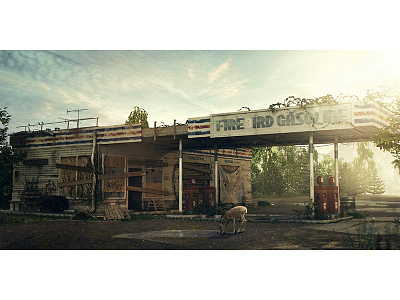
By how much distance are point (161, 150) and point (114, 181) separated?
15.8 feet

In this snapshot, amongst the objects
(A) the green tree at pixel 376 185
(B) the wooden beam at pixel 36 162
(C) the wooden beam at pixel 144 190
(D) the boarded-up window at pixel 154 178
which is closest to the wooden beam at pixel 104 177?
(C) the wooden beam at pixel 144 190

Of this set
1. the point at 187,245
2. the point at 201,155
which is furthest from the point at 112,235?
the point at 201,155

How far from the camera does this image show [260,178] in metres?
51.2

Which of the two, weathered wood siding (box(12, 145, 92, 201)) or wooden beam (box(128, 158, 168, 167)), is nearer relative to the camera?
weathered wood siding (box(12, 145, 92, 201))

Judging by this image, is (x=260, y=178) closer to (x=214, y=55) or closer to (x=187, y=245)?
(x=214, y=55)

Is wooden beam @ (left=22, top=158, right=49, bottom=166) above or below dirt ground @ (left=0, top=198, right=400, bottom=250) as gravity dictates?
above

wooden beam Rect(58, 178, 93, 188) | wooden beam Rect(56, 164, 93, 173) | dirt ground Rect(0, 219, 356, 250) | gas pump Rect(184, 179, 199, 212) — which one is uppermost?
wooden beam Rect(56, 164, 93, 173)

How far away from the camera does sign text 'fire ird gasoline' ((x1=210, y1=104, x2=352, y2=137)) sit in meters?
16.9

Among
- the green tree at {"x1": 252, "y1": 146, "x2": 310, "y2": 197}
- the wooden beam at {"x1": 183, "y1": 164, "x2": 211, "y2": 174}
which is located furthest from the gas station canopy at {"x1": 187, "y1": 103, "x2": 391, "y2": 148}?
the green tree at {"x1": 252, "y1": 146, "x2": 310, "y2": 197}

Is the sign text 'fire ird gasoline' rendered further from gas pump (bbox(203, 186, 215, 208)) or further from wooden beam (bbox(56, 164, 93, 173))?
wooden beam (bbox(56, 164, 93, 173))

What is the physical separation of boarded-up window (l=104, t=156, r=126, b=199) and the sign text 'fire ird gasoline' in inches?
288

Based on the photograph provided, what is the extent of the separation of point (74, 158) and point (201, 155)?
10.00m

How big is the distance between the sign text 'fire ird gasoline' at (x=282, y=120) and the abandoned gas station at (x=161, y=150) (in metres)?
0.04

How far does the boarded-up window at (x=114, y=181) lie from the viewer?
22906 mm
